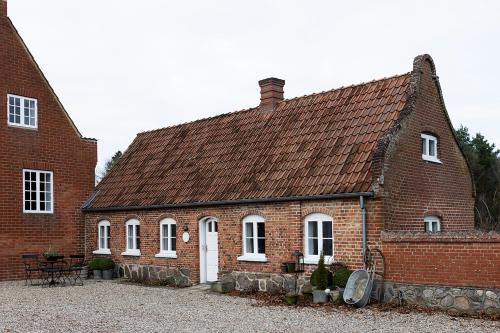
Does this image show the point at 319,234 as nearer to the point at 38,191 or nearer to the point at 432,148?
the point at 432,148

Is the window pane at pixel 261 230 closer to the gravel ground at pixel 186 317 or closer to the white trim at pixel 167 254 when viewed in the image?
the gravel ground at pixel 186 317

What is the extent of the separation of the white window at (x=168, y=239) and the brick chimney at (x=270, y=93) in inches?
203

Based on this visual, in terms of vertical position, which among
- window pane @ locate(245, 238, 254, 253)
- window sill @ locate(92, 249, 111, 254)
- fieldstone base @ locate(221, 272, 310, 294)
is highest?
window pane @ locate(245, 238, 254, 253)

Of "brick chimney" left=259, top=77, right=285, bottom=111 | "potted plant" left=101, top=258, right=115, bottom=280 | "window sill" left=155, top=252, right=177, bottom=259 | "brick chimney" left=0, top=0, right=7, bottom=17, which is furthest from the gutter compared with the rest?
"brick chimney" left=0, top=0, right=7, bottom=17

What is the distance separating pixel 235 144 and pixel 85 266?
24.7 feet

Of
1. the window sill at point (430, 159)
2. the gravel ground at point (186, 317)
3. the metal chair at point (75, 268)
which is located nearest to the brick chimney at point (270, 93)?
the window sill at point (430, 159)

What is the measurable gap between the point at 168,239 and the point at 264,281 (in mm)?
4669

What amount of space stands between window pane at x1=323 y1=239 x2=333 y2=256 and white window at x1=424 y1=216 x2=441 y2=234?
115 inches

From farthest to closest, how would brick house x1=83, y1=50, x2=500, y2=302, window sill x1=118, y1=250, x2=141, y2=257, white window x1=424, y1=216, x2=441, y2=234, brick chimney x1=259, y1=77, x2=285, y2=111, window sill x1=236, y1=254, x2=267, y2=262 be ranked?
window sill x1=118, y1=250, x2=141, y2=257, brick chimney x1=259, y1=77, x2=285, y2=111, window sill x1=236, y1=254, x2=267, y2=262, white window x1=424, y1=216, x2=441, y2=234, brick house x1=83, y1=50, x2=500, y2=302

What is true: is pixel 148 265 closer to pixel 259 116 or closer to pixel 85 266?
pixel 85 266

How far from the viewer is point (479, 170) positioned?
40594 mm

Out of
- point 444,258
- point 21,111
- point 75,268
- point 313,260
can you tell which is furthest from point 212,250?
point 21,111

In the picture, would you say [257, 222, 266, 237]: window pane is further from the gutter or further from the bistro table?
the bistro table

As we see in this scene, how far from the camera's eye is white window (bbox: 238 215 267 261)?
1661cm
